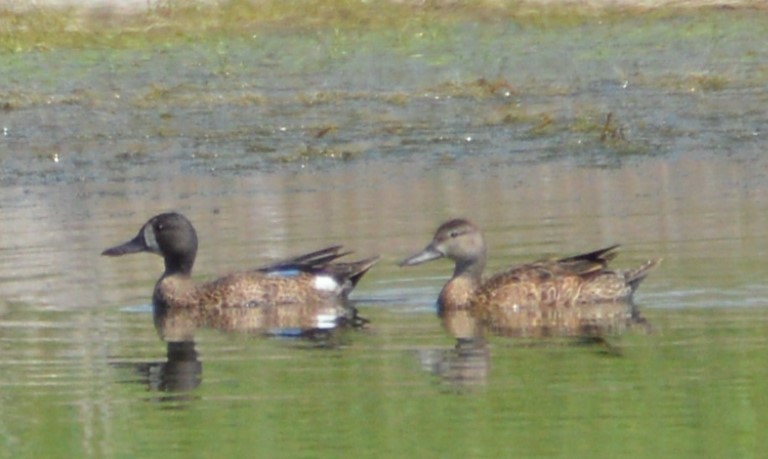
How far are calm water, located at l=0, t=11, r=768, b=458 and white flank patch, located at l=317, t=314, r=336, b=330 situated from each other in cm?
20

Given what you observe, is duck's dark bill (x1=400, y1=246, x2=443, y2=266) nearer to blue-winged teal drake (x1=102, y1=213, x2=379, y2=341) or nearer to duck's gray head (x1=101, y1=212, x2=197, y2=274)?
blue-winged teal drake (x1=102, y1=213, x2=379, y2=341)

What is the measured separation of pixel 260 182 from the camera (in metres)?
15.0

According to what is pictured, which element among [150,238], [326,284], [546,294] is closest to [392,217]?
[150,238]

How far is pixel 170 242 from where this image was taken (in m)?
11.4

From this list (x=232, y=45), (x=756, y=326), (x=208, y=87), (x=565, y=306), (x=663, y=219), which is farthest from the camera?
(x=232, y=45)

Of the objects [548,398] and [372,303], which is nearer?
[548,398]

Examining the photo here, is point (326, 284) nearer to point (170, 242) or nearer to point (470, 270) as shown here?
point (470, 270)

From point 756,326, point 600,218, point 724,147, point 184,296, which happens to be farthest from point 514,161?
point 756,326

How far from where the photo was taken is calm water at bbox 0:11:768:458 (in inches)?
305

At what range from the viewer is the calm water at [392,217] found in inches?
305

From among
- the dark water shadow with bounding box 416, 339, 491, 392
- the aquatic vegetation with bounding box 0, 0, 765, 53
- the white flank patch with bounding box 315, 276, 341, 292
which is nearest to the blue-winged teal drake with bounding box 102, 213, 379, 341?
the white flank patch with bounding box 315, 276, 341, 292

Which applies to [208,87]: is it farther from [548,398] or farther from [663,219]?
[548,398]

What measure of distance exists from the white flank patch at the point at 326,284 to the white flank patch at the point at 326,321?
384 millimetres

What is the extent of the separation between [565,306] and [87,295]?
2.26 meters
